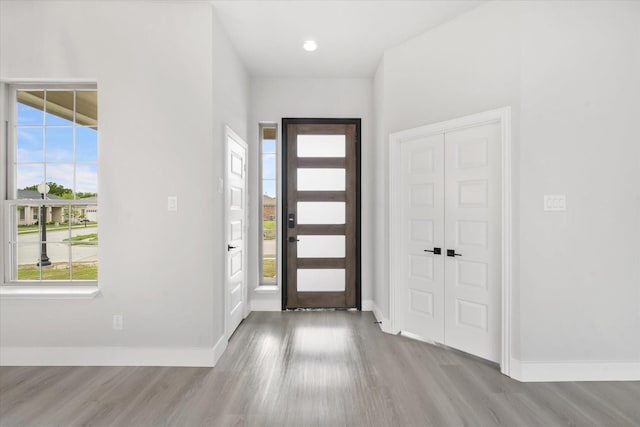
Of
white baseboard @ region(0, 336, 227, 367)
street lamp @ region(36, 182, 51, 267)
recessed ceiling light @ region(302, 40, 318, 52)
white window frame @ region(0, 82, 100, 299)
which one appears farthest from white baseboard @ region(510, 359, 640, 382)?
street lamp @ region(36, 182, 51, 267)

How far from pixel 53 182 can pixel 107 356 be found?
1.56 meters

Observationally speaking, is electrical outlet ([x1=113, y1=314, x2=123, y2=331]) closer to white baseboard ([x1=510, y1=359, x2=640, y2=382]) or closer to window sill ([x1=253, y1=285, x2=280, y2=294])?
window sill ([x1=253, y1=285, x2=280, y2=294])

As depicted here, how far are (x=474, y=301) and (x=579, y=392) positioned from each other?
897 mm

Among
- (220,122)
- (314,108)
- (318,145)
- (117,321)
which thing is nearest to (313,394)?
(117,321)

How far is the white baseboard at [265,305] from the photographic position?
4.35m

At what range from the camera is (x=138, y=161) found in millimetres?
2812

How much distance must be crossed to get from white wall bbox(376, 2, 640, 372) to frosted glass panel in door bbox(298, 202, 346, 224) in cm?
223

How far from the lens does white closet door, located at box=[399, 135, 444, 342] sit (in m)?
3.21

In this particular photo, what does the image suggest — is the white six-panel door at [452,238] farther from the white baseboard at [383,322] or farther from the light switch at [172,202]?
the light switch at [172,202]

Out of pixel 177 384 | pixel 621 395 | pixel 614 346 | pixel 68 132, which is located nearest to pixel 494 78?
pixel 614 346

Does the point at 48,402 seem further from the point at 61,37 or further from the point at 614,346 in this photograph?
the point at 614,346

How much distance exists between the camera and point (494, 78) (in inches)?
109

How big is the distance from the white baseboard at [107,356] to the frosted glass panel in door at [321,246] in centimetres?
186

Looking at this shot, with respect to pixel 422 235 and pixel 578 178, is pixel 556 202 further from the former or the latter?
A: pixel 422 235
